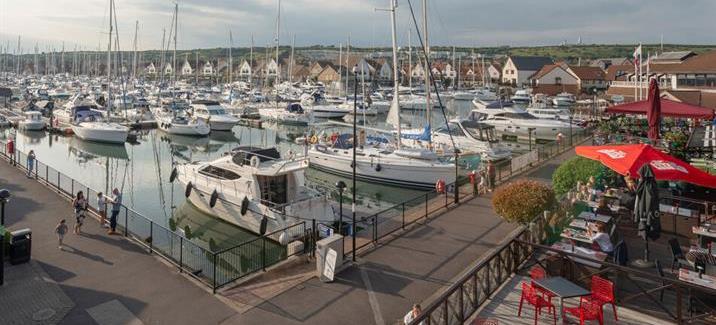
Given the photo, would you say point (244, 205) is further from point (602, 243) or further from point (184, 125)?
point (184, 125)

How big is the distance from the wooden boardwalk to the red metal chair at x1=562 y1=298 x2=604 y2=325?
311 millimetres

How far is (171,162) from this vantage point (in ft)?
134

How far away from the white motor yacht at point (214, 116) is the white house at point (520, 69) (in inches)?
3874

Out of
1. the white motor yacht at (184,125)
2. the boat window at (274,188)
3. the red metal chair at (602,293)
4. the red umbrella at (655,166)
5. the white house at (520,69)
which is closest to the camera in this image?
the red metal chair at (602,293)

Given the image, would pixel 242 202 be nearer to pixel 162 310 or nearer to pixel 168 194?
pixel 162 310

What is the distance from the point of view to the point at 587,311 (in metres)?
9.36

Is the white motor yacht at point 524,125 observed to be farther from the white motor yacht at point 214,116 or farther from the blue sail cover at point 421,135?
the white motor yacht at point 214,116

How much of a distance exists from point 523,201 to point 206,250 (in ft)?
30.3

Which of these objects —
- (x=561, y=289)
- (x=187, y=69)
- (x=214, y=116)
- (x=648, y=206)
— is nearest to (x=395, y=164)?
(x=648, y=206)

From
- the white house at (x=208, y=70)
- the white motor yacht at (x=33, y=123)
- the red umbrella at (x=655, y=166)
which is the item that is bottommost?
the red umbrella at (x=655, y=166)

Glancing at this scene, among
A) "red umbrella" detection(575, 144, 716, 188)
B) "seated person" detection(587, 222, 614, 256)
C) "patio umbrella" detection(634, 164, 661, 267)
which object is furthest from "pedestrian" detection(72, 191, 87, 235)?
"patio umbrella" detection(634, 164, 661, 267)

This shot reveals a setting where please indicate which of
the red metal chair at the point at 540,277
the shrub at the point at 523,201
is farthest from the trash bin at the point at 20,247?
the shrub at the point at 523,201

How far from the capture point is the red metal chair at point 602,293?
947cm

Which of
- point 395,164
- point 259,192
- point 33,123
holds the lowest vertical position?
point 259,192
